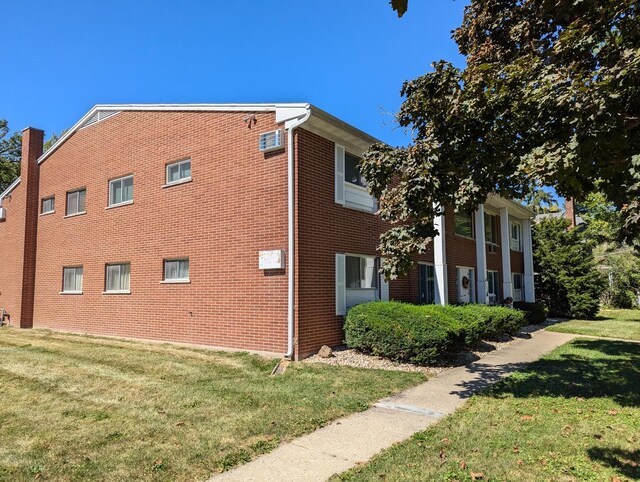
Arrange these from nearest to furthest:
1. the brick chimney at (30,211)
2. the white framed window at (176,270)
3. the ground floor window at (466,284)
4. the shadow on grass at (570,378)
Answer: the shadow on grass at (570,378)
the white framed window at (176,270)
the brick chimney at (30,211)
the ground floor window at (466,284)

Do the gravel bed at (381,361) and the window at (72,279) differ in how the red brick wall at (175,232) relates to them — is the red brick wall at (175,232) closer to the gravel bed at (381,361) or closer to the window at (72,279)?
the window at (72,279)

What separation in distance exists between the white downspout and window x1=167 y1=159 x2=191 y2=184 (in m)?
3.47

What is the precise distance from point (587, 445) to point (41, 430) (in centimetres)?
617

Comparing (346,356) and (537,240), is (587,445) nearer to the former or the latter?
(346,356)

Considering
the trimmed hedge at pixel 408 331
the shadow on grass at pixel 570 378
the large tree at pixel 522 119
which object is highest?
the large tree at pixel 522 119

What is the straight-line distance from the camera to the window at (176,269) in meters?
11.8

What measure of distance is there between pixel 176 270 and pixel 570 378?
30.8 feet

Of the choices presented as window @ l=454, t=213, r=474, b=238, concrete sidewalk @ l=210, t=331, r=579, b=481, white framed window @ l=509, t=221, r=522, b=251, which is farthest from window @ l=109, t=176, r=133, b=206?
white framed window @ l=509, t=221, r=522, b=251

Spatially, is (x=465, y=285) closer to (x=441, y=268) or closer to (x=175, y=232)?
(x=441, y=268)

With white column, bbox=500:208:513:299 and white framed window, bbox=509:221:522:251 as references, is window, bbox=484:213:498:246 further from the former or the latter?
white framed window, bbox=509:221:522:251

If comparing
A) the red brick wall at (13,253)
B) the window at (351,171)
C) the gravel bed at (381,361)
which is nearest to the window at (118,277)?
the red brick wall at (13,253)

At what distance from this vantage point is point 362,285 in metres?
11.8

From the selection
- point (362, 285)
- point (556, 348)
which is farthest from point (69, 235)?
point (556, 348)

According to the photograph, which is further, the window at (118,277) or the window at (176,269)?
the window at (118,277)
